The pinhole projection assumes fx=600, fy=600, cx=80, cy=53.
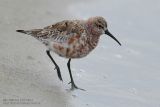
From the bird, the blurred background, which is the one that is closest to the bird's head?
the bird

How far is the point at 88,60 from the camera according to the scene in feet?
30.0

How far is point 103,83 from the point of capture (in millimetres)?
8398

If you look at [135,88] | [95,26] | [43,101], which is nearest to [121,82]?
[135,88]

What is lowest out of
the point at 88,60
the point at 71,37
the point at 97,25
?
the point at 88,60

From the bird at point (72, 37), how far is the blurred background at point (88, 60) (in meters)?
0.32

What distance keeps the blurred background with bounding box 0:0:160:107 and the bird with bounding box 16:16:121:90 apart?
1.05ft

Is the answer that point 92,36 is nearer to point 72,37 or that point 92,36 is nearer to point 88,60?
point 72,37

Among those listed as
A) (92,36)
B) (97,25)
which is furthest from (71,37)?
(97,25)

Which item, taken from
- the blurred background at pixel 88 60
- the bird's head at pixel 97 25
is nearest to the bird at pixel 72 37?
the bird's head at pixel 97 25

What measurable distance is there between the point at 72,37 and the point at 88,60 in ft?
3.63

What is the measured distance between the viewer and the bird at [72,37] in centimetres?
809

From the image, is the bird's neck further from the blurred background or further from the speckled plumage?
the blurred background

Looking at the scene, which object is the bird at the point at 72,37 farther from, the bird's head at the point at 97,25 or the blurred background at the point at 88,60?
the blurred background at the point at 88,60

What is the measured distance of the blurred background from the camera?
768 cm
